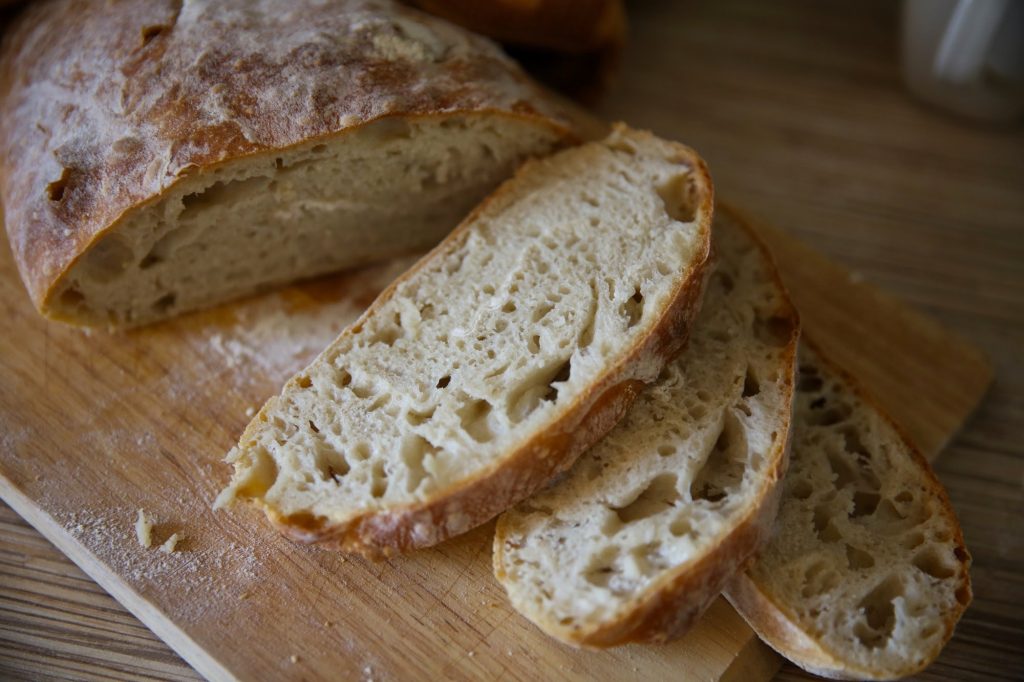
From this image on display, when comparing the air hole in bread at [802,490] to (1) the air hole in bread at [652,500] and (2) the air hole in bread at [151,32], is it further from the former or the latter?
(2) the air hole in bread at [151,32]

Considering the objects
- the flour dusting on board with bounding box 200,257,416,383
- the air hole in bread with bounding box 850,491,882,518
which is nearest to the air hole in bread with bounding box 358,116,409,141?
the flour dusting on board with bounding box 200,257,416,383

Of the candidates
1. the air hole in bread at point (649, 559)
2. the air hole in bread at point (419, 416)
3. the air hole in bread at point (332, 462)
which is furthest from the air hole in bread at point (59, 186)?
the air hole in bread at point (649, 559)

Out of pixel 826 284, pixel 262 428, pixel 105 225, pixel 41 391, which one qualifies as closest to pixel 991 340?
pixel 826 284

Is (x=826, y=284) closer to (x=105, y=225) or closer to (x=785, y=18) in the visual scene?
(x=785, y=18)

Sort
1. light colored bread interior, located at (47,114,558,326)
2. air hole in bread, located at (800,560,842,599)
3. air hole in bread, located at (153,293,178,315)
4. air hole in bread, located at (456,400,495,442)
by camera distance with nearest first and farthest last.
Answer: air hole in bread, located at (800,560,842,599), air hole in bread, located at (456,400,495,442), light colored bread interior, located at (47,114,558,326), air hole in bread, located at (153,293,178,315)

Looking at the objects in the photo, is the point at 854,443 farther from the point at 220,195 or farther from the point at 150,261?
the point at 150,261

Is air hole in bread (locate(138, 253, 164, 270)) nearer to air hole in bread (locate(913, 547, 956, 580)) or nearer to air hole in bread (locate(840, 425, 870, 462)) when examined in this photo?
air hole in bread (locate(840, 425, 870, 462))
